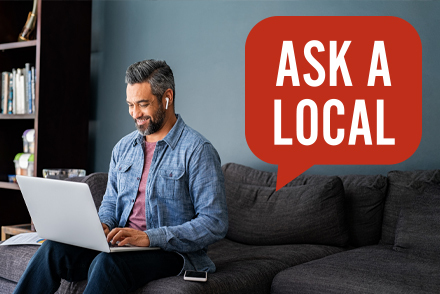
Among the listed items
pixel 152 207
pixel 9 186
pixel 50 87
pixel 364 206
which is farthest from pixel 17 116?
pixel 364 206

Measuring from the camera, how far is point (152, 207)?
5.85 feet

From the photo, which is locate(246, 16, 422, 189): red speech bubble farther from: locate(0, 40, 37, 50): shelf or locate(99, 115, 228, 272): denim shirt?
locate(0, 40, 37, 50): shelf

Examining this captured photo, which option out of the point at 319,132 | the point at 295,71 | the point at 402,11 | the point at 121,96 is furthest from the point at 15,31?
the point at 402,11

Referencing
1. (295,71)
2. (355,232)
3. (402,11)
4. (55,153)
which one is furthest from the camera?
(55,153)

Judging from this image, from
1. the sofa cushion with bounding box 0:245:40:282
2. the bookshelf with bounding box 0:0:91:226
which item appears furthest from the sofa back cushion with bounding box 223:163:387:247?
the bookshelf with bounding box 0:0:91:226

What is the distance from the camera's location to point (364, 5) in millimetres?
2625

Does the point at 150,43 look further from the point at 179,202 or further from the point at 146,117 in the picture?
the point at 179,202

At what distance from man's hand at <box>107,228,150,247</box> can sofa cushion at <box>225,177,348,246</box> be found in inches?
35.9

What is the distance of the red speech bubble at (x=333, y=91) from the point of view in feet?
8.30

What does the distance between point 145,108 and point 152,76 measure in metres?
0.13

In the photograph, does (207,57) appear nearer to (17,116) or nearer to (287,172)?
(287,172)

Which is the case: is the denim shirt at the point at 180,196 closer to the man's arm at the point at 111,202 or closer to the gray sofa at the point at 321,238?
the man's arm at the point at 111,202

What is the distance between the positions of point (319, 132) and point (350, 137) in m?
0.17

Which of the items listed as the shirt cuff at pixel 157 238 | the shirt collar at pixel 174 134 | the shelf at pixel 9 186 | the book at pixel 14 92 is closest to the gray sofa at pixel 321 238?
the shirt cuff at pixel 157 238
